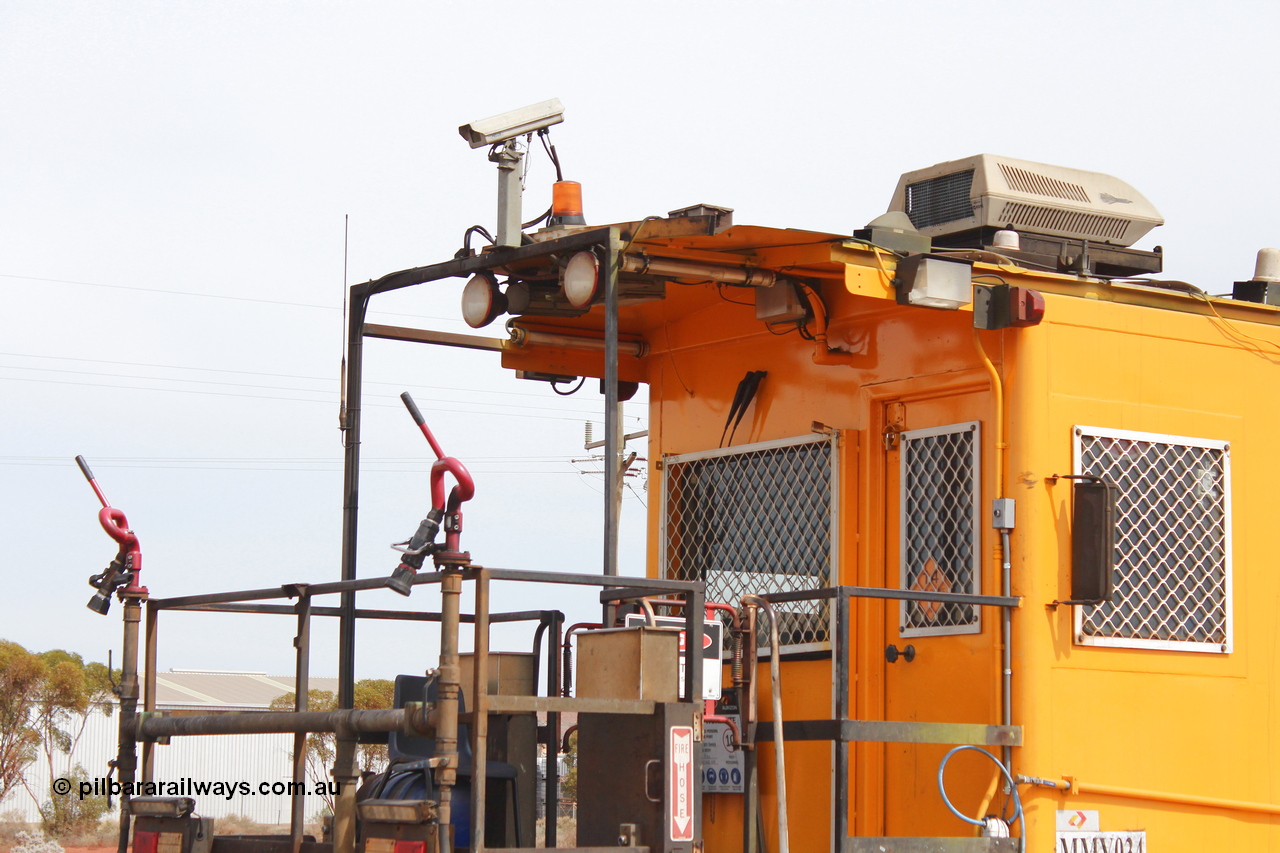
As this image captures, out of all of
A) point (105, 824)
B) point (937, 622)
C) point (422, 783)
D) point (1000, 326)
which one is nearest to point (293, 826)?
point (422, 783)

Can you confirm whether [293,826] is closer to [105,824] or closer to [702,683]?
[702,683]

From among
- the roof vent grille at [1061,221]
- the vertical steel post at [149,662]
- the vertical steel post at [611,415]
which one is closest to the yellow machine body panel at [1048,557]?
the vertical steel post at [611,415]

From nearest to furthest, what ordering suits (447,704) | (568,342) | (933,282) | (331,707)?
(447,704), (933,282), (568,342), (331,707)

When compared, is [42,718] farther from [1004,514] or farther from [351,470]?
[1004,514]

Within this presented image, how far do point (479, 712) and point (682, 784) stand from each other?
36.4 inches

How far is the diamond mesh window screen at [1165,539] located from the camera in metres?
7.23

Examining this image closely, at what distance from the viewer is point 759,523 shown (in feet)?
27.4

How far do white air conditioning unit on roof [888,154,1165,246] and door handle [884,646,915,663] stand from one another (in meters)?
2.24

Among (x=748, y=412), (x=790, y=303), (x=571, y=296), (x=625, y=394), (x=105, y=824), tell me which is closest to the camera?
(x=571, y=296)

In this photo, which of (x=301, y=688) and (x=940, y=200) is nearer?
(x=301, y=688)

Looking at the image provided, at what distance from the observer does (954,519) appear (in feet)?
24.3

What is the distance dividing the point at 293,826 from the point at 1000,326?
368 centimetres

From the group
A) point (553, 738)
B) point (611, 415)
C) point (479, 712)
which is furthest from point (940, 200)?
point (479, 712)

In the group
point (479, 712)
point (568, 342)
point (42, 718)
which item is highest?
point (568, 342)
